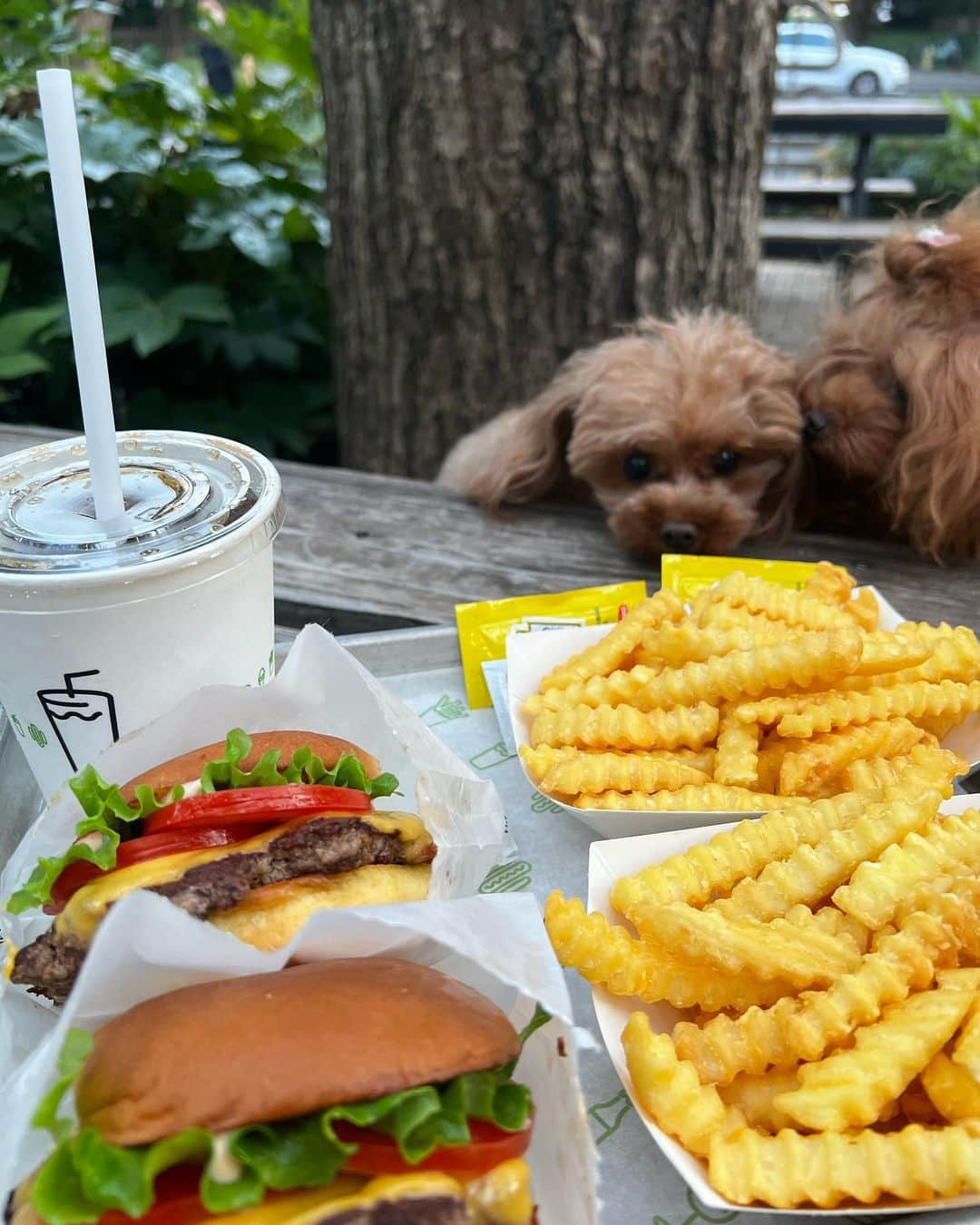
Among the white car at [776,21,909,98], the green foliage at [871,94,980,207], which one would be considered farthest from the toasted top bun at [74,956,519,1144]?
the white car at [776,21,909,98]

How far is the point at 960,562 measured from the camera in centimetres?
204

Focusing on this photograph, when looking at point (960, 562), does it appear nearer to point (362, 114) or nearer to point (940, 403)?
point (940, 403)

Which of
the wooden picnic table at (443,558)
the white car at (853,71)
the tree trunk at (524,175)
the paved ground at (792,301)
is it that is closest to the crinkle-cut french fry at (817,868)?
the wooden picnic table at (443,558)

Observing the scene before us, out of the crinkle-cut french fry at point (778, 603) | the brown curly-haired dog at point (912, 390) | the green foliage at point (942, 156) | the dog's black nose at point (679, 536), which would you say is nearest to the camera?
the crinkle-cut french fry at point (778, 603)

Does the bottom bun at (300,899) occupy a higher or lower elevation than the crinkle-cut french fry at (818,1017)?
higher

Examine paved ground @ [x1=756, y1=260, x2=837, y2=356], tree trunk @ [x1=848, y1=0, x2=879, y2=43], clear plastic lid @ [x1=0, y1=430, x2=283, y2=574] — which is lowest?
paved ground @ [x1=756, y1=260, x2=837, y2=356]

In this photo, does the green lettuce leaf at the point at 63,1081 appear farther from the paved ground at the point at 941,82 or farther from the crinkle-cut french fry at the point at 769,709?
the paved ground at the point at 941,82

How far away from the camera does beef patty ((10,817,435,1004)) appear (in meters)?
0.89

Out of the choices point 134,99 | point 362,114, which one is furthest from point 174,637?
point 134,99

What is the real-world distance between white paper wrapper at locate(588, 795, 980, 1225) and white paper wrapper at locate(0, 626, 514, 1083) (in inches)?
5.1

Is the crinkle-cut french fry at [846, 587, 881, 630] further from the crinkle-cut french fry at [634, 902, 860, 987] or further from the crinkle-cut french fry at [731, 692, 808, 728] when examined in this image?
the crinkle-cut french fry at [634, 902, 860, 987]

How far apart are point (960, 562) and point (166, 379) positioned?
278cm

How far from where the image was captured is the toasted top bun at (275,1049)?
0.72 meters

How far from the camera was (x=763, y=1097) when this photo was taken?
885 mm
